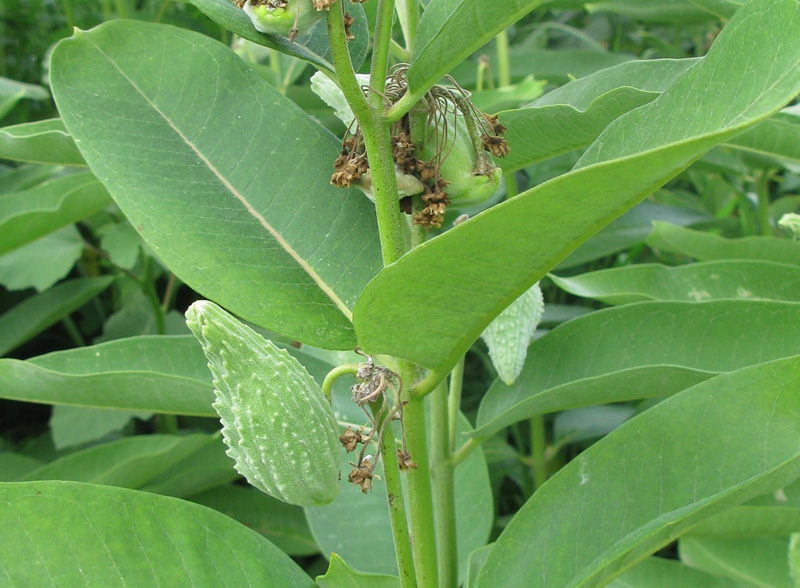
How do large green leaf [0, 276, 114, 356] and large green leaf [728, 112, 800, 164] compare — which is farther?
large green leaf [0, 276, 114, 356]

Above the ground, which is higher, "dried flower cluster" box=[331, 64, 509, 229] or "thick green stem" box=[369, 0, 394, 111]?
"thick green stem" box=[369, 0, 394, 111]

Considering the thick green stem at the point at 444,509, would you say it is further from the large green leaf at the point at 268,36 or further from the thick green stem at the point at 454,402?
the large green leaf at the point at 268,36

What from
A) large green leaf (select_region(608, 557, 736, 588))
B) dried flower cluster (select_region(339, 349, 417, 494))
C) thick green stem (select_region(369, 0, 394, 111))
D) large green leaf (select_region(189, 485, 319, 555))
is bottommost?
large green leaf (select_region(189, 485, 319, 555))

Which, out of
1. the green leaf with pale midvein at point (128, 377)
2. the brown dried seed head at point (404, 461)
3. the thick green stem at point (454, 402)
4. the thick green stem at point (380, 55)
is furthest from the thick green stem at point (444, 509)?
the thick green stem at point (380, 55)

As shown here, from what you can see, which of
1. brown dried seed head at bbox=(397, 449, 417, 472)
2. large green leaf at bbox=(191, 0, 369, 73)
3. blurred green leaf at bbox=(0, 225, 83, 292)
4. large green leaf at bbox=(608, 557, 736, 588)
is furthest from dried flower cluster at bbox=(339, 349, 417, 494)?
blurred green leaf at bbox=(0, 225, 83, 292)

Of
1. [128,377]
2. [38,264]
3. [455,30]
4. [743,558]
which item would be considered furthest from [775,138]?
[38,264]

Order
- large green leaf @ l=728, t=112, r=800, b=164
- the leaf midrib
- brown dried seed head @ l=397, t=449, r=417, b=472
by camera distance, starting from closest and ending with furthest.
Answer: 1. brown dried seed head @ l=397, t=449, r=417, b=472
2. the leaf midrib
3. large green leaf @ l=728, t=112, r=800, b=164

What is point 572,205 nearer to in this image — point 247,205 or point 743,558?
point 247,205

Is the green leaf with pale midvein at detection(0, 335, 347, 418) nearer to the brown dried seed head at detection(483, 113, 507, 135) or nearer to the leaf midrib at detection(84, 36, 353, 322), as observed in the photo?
the leaf midrib at detection(84, 36, 353, 322)
